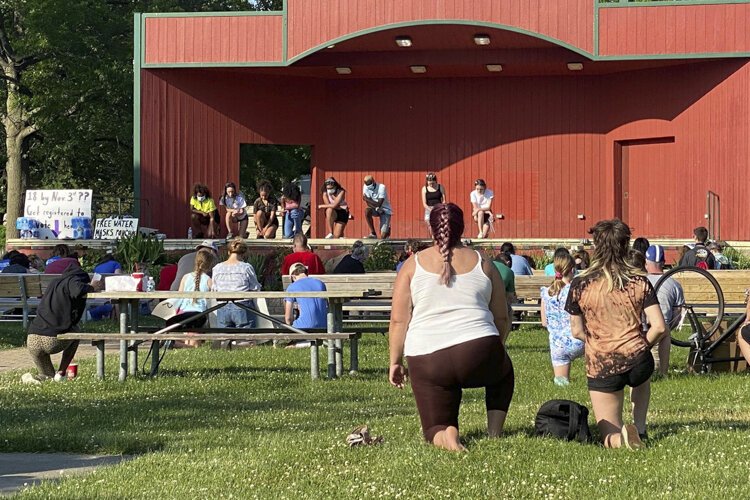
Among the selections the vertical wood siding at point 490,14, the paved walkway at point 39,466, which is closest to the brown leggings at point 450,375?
the paved walkway at point 39,466

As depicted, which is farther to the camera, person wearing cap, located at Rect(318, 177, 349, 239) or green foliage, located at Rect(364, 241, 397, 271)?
person wearing cap, located at Rect(318, 177, 349, 239)

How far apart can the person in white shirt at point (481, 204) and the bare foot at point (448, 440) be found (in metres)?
18.4

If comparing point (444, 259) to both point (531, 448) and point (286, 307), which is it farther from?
point (286, 307)

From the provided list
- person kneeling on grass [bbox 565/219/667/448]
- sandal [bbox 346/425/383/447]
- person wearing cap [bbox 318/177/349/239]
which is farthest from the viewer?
person wearing cap [bbox 318/177/349/239]

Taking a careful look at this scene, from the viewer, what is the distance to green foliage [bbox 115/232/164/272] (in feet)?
79.5

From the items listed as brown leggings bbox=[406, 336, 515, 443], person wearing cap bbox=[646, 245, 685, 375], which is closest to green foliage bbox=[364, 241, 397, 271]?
person wearing cap bbox=[646, 245, 685, 375]

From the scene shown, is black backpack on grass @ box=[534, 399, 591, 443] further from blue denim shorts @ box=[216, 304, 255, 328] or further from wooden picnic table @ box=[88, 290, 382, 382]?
blue denim shorts @ box=[216, 304, 255, 328]

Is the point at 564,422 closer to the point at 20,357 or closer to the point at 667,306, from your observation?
the point at 667,306

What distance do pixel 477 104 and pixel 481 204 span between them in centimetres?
353

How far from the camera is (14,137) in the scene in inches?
1550

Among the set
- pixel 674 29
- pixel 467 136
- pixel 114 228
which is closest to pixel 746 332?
pixel 674 29

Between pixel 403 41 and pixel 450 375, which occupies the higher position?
pixel 403 41

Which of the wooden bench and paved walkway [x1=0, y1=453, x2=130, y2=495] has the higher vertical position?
the wooden bench

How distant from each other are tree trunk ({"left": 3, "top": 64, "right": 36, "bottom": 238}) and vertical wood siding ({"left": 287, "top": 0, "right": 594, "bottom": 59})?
631 inches
